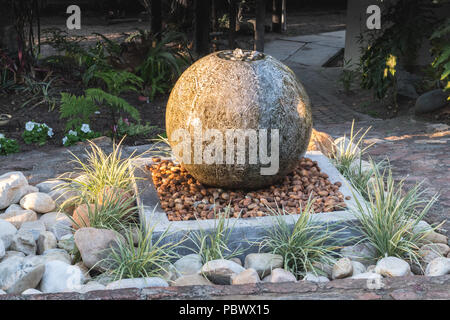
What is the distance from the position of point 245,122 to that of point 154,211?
957 millimetres

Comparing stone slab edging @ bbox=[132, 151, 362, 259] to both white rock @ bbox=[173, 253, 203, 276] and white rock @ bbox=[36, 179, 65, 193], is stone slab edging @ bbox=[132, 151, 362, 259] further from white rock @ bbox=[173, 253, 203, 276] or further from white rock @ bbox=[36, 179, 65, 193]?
white rock @ bbox=[36, 179, 65, 193]

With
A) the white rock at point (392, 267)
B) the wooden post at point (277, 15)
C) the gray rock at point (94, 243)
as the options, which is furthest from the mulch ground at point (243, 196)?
the wooden post at point (277, 15)

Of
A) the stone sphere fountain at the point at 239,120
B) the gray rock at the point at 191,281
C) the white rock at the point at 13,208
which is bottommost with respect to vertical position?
the white rock at the point at 13,208

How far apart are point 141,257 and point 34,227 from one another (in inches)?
45.5

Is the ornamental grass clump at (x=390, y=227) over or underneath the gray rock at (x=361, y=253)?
over

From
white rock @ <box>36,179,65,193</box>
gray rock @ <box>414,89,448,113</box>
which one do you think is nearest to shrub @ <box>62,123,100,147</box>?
white rock @ <box>36,179,65,193</box>

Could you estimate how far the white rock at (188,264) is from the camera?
3.99 m

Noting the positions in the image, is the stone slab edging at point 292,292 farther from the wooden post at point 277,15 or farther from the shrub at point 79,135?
the wooden post at point 277,15

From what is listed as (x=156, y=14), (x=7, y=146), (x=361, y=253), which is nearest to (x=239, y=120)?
(x=361, y=253)

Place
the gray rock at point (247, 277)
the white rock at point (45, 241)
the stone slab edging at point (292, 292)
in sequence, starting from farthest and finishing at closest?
1. the white rock at point (45, 241)
2. the gray rock at point (247, 277)
3. the stone slab edging at point (292, 292)

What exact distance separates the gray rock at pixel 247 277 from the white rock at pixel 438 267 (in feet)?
3.69

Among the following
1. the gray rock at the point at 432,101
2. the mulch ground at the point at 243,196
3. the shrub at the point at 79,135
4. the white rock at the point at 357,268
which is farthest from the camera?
the gray rock at the point at 432,101

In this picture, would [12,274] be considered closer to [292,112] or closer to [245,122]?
[245,122]

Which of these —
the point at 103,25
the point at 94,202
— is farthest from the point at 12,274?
the point at 103,25
